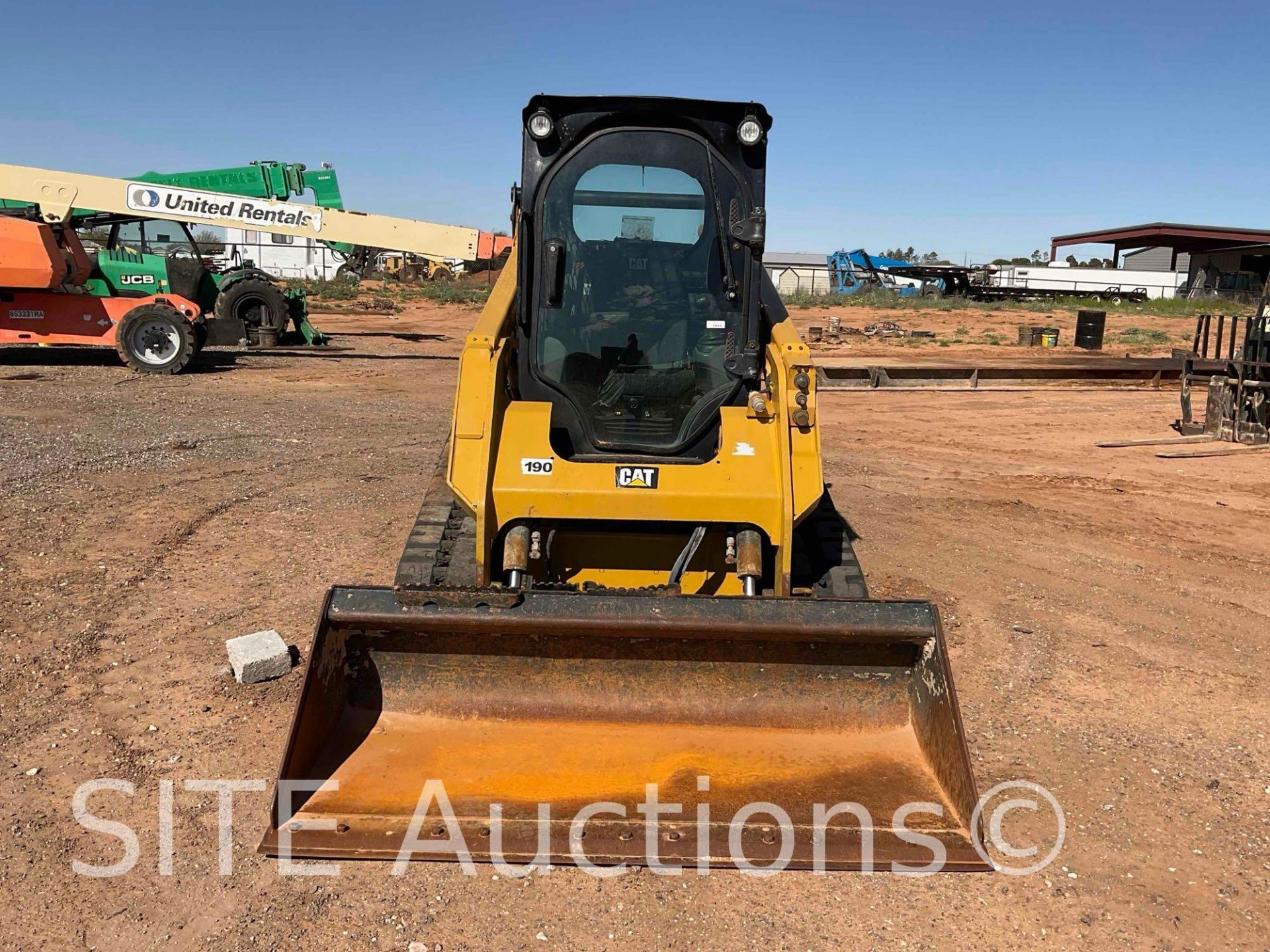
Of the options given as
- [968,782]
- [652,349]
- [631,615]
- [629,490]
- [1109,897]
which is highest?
A: [652,349]

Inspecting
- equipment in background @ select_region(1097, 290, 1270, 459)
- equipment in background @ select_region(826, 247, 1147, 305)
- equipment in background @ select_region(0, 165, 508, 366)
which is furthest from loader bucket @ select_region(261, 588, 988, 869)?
equipment in background @ select_region(826, 247, 1147, 305)

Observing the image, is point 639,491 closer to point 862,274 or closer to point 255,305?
point 255,305

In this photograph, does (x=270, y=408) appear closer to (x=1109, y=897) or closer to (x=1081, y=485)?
(x=1081, y=485)

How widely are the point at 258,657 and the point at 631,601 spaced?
203 centimetres

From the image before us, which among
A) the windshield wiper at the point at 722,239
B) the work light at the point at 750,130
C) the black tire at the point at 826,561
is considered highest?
the work light at the point at 750,130

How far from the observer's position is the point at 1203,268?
48.4 metres

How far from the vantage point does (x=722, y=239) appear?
5062 mm

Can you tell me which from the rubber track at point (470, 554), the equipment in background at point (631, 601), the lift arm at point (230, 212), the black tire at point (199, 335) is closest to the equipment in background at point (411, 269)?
the lift arm at point (230, 212)

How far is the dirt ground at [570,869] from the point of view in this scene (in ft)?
10.8

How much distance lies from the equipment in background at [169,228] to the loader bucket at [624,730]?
13.5 meters

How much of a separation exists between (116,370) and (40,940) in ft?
46.9

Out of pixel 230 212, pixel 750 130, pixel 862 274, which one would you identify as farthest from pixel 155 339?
pixel 862 274

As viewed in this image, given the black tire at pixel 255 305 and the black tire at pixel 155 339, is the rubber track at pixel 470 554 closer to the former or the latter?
the black tire at pixel 155 339

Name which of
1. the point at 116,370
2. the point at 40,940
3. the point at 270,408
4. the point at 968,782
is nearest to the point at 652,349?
the point at 968,782
